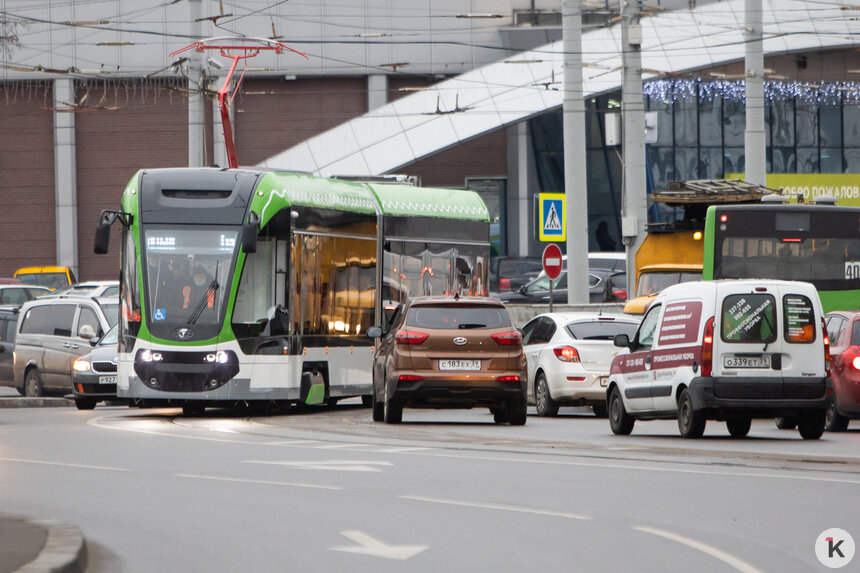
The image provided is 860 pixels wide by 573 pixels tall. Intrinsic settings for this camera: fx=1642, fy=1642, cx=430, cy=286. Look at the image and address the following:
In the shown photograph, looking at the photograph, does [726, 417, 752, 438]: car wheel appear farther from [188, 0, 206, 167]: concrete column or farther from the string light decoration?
the string light decoration

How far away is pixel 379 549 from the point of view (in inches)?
336

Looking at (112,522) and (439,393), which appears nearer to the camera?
(112,522)

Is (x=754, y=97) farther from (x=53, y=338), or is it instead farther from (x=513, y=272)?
(x=513, y=272)

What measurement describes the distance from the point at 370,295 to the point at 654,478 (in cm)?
1224

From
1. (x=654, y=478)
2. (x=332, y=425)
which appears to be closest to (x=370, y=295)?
(x=332, y=425)

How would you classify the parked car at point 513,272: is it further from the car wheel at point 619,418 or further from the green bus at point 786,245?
the car wheel at point 619,418

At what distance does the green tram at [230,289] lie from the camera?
21.0 metres

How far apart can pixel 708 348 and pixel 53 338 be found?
14.4 metres

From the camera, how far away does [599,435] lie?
18484mm

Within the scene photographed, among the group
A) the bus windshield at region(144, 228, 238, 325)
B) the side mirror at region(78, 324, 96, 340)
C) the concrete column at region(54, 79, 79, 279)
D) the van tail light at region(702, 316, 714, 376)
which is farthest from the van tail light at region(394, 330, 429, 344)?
the concrete column at region(54, 79, 79, 279)

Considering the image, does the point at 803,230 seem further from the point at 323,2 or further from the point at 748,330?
the point at 323,2

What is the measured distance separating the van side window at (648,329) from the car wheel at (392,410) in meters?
3.09

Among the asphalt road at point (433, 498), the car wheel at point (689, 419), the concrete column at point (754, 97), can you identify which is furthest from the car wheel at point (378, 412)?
the concrete column at point (754, 97)

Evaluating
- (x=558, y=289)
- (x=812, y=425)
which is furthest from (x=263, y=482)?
(x=558, y=289)
